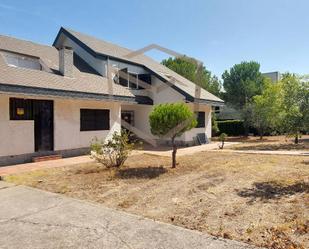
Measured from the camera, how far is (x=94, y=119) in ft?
56.3

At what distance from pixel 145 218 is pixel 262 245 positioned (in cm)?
237

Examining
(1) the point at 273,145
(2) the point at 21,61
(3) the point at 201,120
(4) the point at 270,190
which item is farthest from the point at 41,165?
(1) the point at 273,145

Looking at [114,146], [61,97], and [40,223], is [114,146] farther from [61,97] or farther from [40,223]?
[40,223]

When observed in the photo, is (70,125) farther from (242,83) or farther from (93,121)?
(242,83)

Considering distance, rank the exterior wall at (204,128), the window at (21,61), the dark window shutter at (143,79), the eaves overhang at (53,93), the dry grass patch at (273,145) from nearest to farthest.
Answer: the eaves overhang at (53,93)
the window at (21,61)
the dry grass patch at (273,145)
the exterior wall at (204,128)
the dark window shutter at (143,79)

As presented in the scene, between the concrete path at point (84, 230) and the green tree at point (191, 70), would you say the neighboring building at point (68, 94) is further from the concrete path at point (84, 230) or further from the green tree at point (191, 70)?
the green tree at point (191, 70)

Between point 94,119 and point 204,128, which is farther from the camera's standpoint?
point 204,128

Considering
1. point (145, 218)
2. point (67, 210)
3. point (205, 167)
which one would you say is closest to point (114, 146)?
point (205, 167)

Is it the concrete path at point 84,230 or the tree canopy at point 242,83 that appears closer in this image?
the concrete path at point 84,230

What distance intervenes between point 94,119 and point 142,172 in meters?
6.87

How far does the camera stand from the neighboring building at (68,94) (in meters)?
13.2

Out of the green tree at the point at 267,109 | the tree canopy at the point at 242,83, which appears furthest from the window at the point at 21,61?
the tree canopy at the point at 242,83

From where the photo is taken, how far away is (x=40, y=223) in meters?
5.92

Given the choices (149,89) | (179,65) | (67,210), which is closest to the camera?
(67,210)
